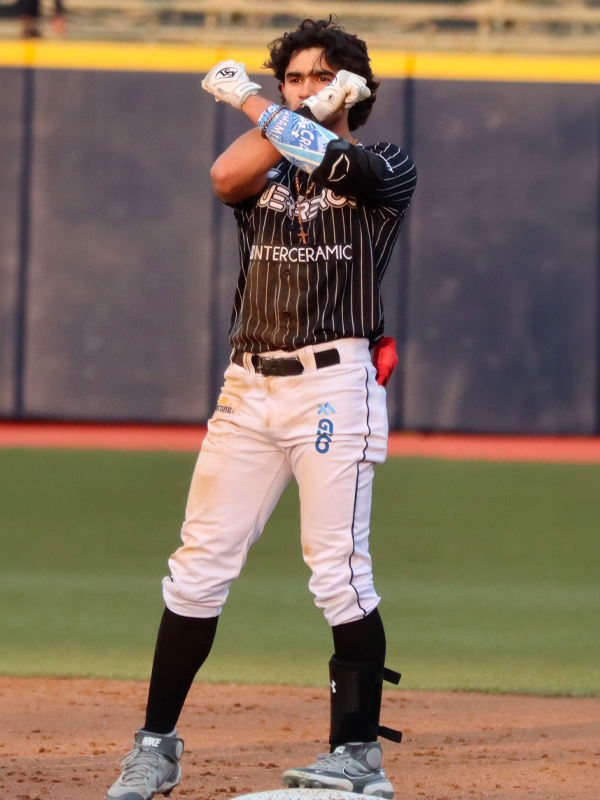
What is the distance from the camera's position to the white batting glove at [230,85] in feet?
9.41

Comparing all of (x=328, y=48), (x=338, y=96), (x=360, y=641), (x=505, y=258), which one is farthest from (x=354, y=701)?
(x=505, y=258)

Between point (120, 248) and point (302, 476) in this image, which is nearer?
point (302, 476)

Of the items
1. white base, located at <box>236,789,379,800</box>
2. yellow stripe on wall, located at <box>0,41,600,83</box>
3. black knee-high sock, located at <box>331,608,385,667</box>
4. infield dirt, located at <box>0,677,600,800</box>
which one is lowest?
infield dirt, located at <box>0,677,600,800</box>

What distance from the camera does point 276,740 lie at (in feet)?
11.7

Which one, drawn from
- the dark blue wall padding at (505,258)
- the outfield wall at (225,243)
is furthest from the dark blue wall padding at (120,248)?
the dark blue wall padding at (505,258)

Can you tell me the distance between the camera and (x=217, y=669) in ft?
14.9

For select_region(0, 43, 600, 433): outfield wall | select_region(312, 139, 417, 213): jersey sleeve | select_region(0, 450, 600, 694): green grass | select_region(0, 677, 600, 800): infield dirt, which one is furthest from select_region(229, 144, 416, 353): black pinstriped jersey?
select_region(0, 43, 600, 433): outfield wall

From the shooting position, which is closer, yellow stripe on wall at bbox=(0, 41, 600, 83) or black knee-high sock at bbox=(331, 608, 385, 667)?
black knee-high sock at bbox=(331, 608, 385, 667)

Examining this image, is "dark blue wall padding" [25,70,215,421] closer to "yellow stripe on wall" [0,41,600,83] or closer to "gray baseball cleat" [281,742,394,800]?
"yellow stripe on wall" [0,41,600,83]

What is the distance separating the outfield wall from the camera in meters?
13.2

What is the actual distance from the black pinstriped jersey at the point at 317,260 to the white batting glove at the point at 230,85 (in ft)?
0.76

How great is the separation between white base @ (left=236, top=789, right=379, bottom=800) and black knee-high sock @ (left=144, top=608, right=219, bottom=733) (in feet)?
1.59

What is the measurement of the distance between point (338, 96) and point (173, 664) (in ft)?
4.91

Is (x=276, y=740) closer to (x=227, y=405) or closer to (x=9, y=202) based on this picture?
(x=227, y=405)
